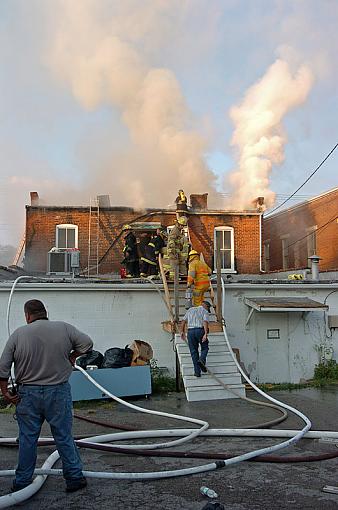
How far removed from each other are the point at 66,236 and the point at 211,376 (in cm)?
1340

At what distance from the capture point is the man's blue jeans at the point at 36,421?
4488mm

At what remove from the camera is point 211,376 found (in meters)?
9.88

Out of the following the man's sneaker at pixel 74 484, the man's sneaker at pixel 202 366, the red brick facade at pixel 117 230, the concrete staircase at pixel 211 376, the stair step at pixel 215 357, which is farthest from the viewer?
the red brick facade at pixel 117 230

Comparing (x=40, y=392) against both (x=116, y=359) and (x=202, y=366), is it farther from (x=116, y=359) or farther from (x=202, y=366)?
(x=202, y=366)

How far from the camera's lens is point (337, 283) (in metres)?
12.6

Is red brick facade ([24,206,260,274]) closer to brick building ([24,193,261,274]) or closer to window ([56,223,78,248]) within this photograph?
brick building ([24,193,261,274])

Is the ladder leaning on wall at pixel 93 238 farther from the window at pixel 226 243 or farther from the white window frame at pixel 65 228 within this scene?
the window at pixel 226 243

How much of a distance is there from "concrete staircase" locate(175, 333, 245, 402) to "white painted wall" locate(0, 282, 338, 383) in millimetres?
1317

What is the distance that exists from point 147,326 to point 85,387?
266 centimetres

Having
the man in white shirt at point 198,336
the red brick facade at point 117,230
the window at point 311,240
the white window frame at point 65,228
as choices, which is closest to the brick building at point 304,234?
the window at point 311,240

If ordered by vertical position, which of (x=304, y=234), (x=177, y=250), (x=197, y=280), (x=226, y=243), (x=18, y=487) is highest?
(x=304, y=234)

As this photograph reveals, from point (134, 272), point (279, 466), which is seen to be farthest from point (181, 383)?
point (279, 466)

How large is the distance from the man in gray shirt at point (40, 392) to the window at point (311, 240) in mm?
21036

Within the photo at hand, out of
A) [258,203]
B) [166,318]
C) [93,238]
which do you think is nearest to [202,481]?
[166,318]
